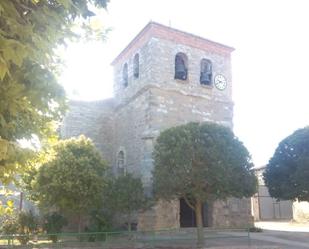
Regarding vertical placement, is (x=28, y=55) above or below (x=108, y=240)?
above

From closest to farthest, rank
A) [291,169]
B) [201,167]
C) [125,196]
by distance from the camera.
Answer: [201,167] < [125,196] < [291,169]

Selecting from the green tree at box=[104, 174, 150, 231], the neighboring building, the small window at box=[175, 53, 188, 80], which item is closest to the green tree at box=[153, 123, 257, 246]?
the green tree at box=[104, 174, 150, 231]

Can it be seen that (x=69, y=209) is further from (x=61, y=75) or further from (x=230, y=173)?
(x=61, y=75)

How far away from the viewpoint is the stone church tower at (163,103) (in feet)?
64.1

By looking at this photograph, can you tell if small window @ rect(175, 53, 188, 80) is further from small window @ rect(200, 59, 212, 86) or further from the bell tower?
small window @ rect(200, 59, 212, 86)

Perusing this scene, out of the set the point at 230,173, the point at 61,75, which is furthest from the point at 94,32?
the point at 230,173

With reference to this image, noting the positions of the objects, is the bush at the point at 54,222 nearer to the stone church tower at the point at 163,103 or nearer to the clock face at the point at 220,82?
the stone church tower at the point at 163,103

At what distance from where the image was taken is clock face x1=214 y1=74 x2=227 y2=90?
21844 millimetres

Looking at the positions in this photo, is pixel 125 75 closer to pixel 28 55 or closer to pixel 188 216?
pixel 188 216

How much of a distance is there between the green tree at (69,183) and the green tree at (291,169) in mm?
8151

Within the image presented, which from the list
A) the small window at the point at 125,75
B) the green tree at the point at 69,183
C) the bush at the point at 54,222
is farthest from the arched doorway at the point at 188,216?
the small window at the point at 125,75


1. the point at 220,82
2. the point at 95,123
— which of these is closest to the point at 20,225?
the point at 95,123

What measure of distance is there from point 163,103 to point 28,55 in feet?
56.3

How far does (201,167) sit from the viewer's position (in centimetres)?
1448
